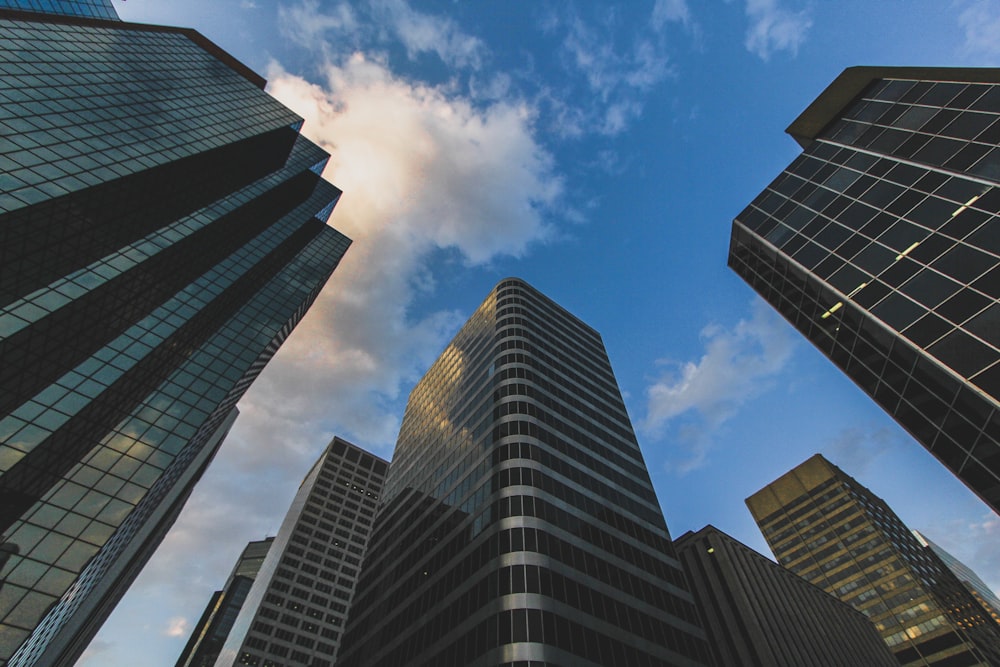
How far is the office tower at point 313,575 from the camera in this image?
98.0 m

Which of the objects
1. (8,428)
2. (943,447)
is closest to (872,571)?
(943,447)

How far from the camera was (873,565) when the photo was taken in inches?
3701

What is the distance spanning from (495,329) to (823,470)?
9677 cm

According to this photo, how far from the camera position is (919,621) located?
8506 centimetres

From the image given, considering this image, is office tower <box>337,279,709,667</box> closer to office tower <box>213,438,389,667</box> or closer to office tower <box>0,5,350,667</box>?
office tower <box>0,5,350,667</box>

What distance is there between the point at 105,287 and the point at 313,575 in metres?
88.0

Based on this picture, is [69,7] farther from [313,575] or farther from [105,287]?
[313,575]

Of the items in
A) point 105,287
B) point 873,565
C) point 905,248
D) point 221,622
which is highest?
point 221,622

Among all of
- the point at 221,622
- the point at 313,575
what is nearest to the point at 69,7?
the point at 313,575

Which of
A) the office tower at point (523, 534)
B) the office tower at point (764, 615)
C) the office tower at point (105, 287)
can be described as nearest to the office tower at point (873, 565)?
the office tower at point (764, 615)

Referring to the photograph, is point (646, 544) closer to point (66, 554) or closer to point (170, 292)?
point (66, 554)

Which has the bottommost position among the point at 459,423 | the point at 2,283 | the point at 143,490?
the point at 143,490

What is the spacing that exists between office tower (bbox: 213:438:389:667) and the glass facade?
10209cm

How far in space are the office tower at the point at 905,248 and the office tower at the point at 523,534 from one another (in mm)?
25665
